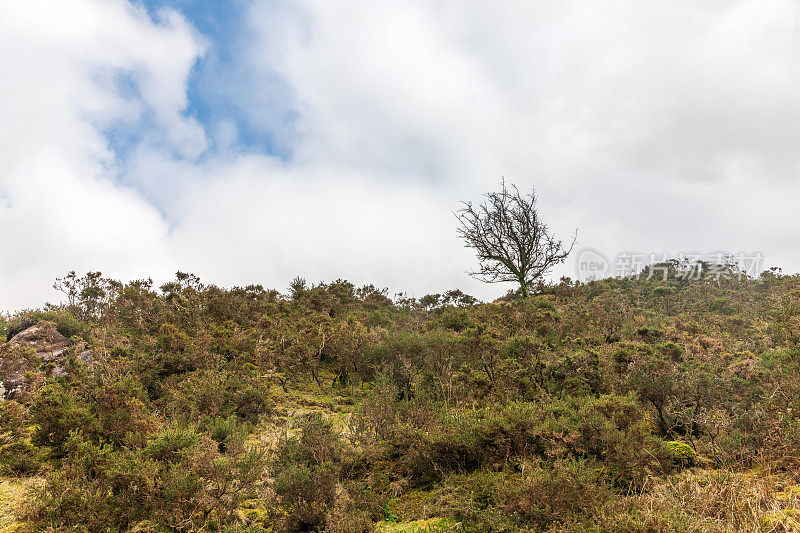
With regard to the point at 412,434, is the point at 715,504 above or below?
below

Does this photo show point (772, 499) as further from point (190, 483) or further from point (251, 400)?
point (251, 400)

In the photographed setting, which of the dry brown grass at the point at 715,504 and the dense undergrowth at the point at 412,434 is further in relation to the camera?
the dense undergrowth at the point at 412,434

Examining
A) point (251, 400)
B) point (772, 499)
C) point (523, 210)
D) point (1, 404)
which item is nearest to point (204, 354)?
point (251, 400)

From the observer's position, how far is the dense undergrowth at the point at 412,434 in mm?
4219

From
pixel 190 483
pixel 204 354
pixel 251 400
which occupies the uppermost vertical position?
pixel 204 354

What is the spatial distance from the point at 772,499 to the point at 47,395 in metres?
9.22

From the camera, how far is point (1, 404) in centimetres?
725

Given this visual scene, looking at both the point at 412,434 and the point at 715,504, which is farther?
the point at 412,434

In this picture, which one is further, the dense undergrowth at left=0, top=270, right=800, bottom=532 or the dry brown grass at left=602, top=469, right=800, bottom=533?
the dense undergrowth at left=0, top=270, right=800, bottom=532

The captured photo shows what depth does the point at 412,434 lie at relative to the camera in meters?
5.90

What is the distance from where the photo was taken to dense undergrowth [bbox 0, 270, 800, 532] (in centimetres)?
422

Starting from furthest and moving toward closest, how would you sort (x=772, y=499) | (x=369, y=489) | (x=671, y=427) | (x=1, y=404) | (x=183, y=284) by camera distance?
(x=183, y=284), (x=1, y=404), (x=671, y=427), (x=369, y=489), (x=772, y=499)

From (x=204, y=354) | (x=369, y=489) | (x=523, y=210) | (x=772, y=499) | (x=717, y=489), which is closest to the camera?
(x=772, y=499)

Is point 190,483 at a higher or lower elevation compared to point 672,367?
lower
